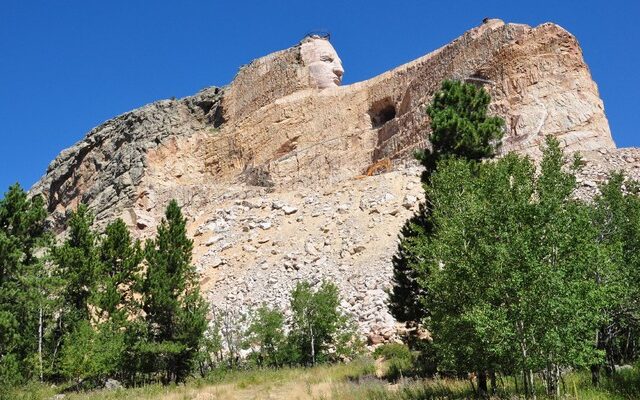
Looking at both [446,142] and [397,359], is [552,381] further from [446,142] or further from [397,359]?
[397,359]

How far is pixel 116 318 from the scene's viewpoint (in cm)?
2253

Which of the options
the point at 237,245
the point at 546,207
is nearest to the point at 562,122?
the point at 237,245

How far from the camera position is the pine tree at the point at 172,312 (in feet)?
73.5

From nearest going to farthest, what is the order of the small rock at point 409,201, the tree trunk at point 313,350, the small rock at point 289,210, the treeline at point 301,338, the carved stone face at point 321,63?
the tree trunk at point 313,350
the treeline at point 301,338
the small rock at point 409,201
the small rock at point 289,210
the carved stone face at point 321,63

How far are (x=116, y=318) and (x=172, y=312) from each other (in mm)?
2132

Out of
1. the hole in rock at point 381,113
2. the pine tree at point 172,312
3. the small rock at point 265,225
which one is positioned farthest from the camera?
the hole in rock at point 381,113

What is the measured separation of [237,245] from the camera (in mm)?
36375

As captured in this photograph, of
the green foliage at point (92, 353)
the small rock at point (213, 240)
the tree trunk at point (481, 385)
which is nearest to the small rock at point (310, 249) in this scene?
the small rock at point (213, 240)

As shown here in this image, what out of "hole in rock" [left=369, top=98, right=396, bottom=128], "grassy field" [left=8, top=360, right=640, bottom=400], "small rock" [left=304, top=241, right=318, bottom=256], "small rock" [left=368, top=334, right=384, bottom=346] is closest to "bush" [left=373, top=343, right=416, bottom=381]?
"grassy field" [left=8, top=360, right=640, bottom=400]

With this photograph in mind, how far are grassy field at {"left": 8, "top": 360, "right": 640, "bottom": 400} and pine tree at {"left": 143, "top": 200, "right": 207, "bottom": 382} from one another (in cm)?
135

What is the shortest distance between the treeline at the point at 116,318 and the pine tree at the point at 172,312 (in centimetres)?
4

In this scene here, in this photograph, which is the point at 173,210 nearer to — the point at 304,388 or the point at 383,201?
the point at 304,388

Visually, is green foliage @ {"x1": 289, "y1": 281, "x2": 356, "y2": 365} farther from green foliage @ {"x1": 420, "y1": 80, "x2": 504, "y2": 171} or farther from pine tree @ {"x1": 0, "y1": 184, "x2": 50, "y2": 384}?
pine tree @ {"x1": 0, "y1": 184, "x2": 50, "y2": 384}

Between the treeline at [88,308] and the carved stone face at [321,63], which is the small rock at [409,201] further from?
the carved stone face at [321,63]
